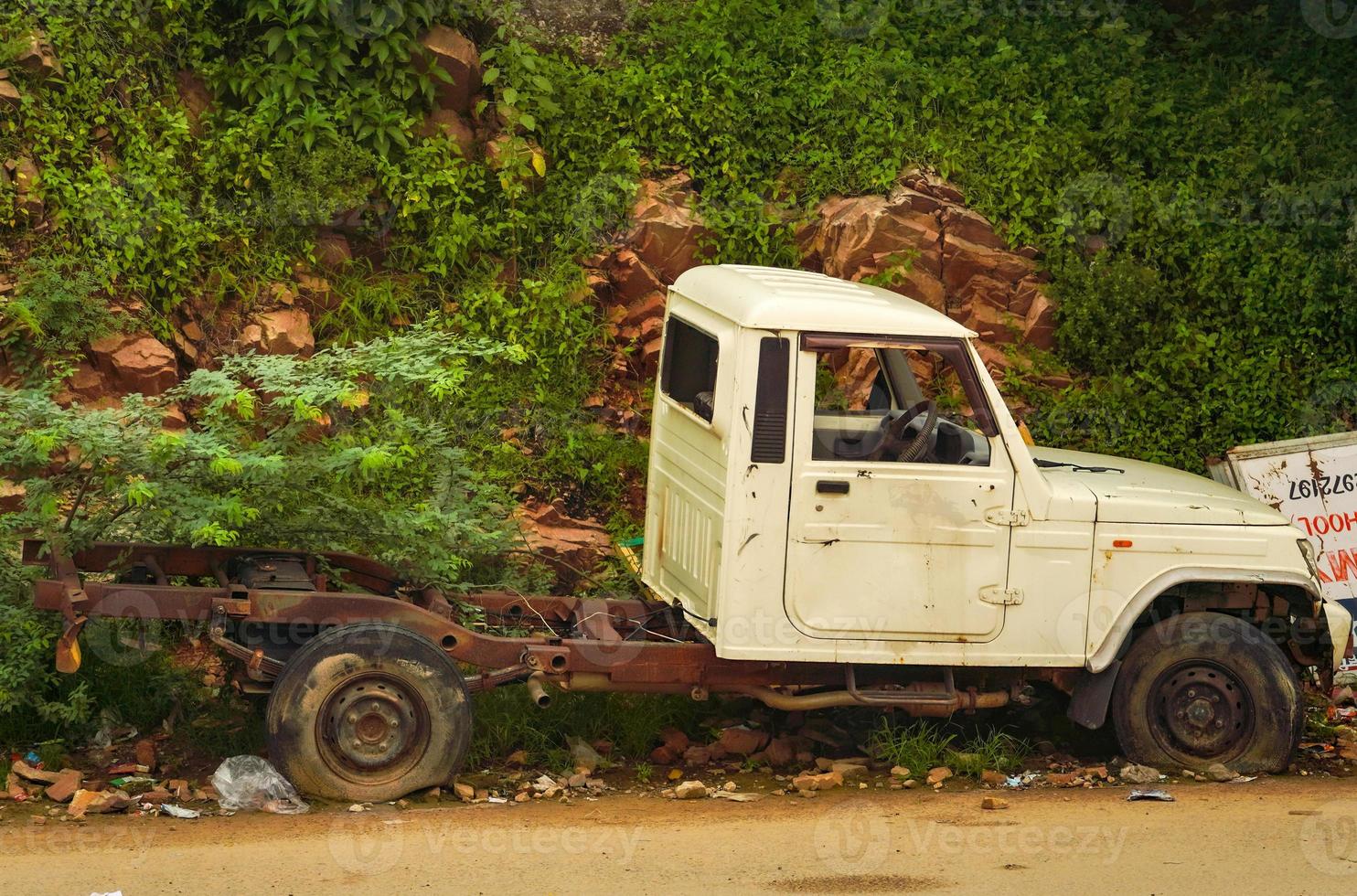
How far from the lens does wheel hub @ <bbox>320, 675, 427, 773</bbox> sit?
5953mm

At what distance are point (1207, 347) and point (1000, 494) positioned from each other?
4.14m

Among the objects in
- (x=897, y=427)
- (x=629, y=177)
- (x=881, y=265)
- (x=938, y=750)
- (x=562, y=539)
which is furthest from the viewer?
(x=629, y=177)

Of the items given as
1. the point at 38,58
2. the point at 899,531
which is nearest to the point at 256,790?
the point at 899,531

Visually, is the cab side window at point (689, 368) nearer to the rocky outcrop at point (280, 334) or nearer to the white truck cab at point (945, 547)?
the white truck cab at point (945, 547)

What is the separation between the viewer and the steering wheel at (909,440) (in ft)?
20.5

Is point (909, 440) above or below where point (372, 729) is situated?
above

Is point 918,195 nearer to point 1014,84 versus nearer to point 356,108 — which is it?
point 1014,84

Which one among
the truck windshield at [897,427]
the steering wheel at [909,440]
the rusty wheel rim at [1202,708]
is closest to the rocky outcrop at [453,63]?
the truck windshield at [897,427]

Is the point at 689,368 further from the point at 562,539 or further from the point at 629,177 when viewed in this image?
the point at 629,177

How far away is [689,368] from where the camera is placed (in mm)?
6848

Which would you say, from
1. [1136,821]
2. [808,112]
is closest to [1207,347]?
[808,112]

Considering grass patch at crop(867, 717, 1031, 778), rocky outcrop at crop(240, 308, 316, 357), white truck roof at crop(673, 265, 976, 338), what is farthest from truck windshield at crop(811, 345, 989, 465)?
rocky outcrop at crop(240, 308, 316, 357)

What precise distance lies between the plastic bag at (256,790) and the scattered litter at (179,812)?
11cm

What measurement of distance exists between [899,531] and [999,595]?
20.3 inches
